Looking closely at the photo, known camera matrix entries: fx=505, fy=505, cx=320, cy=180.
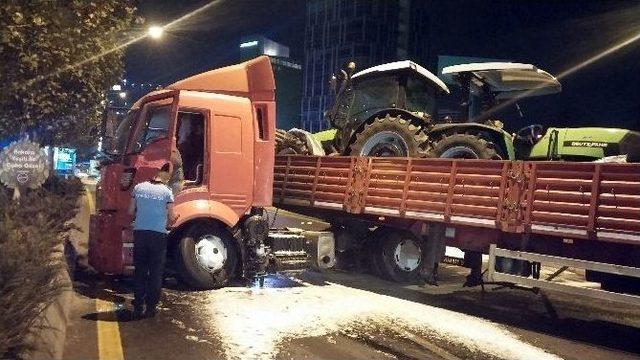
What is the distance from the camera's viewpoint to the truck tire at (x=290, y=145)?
1022cm

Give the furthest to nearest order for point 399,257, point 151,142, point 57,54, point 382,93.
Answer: point 57,54, point 382,93, point 399,257, point 151,142

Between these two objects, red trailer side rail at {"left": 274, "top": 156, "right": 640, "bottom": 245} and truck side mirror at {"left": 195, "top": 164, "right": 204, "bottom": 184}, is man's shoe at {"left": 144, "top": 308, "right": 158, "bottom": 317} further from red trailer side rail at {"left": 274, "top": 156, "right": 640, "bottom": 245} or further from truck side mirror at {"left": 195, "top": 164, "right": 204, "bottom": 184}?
red trailer side rail at {"left": 274, "top": 156, "right": 640, "bottom": 245}

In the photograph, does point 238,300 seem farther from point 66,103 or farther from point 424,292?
point 66,103

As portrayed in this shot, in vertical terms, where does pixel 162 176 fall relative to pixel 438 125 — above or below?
below

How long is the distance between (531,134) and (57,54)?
8906mm

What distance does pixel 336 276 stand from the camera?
341 inches

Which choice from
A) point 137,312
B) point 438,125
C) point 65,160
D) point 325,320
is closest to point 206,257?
point 137,312

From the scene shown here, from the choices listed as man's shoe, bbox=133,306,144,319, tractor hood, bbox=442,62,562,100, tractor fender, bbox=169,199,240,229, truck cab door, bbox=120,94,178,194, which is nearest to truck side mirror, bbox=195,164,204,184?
tractor fender, bbox=169,199,240,229

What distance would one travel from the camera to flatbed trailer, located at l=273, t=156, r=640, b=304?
5.72 meters

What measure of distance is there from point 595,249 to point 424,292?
2.55 metres

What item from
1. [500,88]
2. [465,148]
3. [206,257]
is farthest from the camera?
[500,88]

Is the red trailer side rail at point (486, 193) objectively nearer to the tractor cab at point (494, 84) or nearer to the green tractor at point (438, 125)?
the green tractor at point (438, 125)

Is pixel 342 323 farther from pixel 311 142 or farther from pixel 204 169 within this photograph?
pixel 311 142

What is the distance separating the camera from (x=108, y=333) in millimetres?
4863
